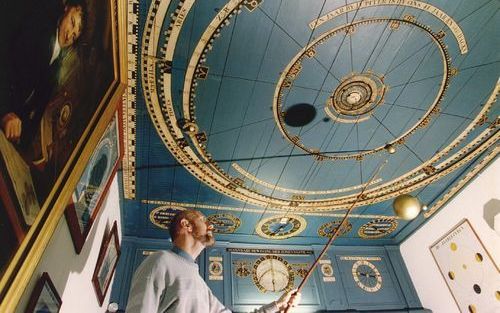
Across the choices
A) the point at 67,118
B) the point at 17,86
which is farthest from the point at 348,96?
the point at 17,86

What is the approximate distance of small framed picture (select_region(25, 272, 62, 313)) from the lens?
186 cm

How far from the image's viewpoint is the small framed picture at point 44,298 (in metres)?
1.86

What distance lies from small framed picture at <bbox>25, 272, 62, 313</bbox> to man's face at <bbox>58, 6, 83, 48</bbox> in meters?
1.51

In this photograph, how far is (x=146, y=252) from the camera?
17.1 feet

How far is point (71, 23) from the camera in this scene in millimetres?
1600

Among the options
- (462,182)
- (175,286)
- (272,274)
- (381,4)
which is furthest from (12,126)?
(462,182)

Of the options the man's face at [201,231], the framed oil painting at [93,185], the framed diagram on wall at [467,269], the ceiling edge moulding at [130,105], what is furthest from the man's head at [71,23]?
the framed diagram on wall at [467,269]

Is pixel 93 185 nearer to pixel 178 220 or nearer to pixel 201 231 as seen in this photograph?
pixel 178 220

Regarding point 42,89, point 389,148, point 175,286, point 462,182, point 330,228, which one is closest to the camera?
point 42,89

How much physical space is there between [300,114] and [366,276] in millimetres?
4136

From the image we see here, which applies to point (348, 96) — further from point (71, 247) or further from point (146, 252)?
point (146, 252)

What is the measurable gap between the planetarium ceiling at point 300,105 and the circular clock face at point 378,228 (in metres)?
0.69

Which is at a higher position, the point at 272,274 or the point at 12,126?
the point at 272,274

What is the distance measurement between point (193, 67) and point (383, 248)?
5.81 metres
